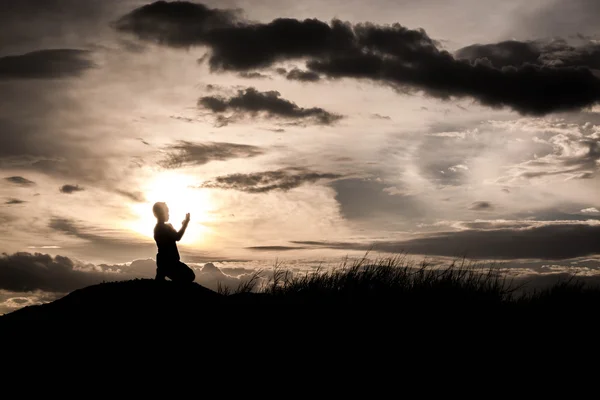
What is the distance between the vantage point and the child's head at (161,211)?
11.6 m

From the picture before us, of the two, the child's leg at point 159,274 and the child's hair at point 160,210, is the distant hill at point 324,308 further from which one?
the child's hair at point 160,210

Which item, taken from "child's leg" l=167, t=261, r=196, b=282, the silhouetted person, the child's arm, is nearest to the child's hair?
the silhouetted person

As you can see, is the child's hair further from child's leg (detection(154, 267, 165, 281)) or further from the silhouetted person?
child's leg (detection(154, 267, 165, 281))

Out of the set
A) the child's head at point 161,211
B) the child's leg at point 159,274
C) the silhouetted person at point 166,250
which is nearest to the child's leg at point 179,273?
the silhouetted person at point 166,250

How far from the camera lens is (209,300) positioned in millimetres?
10969

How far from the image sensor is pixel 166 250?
11.5 m

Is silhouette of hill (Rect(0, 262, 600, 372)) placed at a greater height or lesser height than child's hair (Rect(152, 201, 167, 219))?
lesser

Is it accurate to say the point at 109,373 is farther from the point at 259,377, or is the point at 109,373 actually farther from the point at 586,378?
the point at 586,378

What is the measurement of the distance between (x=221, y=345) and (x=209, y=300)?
5.90ft

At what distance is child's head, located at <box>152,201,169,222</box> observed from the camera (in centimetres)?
1156

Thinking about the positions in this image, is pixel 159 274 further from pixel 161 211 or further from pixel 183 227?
pixel 161 211

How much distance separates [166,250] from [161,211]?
76 centimetres

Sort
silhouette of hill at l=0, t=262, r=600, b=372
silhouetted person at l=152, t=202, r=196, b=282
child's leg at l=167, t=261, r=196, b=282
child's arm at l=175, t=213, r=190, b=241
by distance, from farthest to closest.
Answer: child's leg at l=167, t=261, r=196, b=282, silhouetted person at l=152, t=202, r=196, b=282, child's arm at l=175, t=213, r=190, b=241, silhouette of hill at l=0, t=262, r=600, b=372

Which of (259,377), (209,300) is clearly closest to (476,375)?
(259,377)
